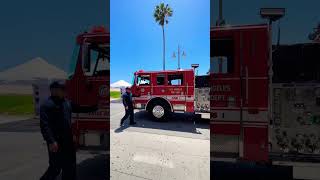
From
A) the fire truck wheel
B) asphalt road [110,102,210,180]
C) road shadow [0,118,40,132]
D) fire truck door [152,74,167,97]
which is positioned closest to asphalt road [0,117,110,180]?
road shadow [0,118,40,132]

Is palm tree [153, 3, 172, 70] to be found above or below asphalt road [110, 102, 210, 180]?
above

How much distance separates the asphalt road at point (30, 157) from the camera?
2.59 meters

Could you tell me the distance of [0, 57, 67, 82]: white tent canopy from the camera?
254 centimetres

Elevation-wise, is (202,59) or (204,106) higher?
(202,59)

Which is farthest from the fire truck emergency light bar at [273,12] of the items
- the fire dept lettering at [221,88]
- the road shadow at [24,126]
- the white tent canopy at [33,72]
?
the road shadow at [24,126]

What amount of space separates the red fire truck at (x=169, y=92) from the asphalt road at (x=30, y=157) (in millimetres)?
530

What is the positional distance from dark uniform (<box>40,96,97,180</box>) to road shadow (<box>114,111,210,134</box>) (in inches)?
15.2

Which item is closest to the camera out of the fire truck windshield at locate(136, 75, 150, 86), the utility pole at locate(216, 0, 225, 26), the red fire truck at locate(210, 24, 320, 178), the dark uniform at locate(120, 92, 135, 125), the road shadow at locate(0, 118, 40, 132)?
the fire truck windshield at locate(136, 75, 150, 86)

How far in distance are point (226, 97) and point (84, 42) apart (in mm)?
1140

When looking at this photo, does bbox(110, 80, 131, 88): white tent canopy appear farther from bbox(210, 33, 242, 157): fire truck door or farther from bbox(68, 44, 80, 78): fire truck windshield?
bbox(210, 33, 242, 157): fire truck door

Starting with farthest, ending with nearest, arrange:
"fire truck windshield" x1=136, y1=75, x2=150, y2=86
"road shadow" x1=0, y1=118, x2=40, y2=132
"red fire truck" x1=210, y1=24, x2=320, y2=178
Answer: "red fire truck" x1=210, y1=24, x2=320, y2=178, "road shadow" x1=0, y1=118, x2=40, y2=132, "fire truck windshield" x1=136, y1=75, x2=150, y2=86

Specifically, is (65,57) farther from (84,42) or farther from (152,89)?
(152,89)

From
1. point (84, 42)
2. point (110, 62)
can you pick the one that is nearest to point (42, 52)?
point (84, 42)

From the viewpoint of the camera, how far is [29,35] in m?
2.60
